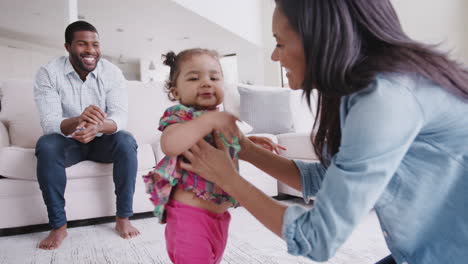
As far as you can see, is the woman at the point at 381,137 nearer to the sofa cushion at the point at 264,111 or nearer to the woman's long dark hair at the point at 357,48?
the woman's long dark hair at the point at 357,48

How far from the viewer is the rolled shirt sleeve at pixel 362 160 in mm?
515

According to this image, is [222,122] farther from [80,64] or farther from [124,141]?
[80,64]

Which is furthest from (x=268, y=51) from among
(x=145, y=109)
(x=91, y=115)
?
(x=91, y=115)

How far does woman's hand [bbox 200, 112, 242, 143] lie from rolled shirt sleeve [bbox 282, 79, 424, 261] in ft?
0.94

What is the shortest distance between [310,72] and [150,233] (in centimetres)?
153

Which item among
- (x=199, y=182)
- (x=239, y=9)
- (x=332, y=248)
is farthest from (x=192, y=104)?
(x=239, y=9)

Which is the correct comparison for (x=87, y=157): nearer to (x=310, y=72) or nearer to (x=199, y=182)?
(x=199, y=182)

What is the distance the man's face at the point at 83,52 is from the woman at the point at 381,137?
5.87 ft

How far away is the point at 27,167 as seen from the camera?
1848mm

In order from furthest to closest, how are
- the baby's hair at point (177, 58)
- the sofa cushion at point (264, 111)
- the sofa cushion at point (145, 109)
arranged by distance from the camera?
the sofa cushion at point (264, 111) → the sofa cushion at point (145, 109) → the baby's hair at point (177, 58)

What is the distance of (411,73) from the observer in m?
0.56

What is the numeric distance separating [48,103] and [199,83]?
142 cm

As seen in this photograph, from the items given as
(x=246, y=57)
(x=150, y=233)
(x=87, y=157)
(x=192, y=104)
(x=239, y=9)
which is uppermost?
(x=239, y=9)

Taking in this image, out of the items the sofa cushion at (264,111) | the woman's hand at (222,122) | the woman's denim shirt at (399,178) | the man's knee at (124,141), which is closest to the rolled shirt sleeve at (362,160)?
the woman's denim shirt at (399,178)
